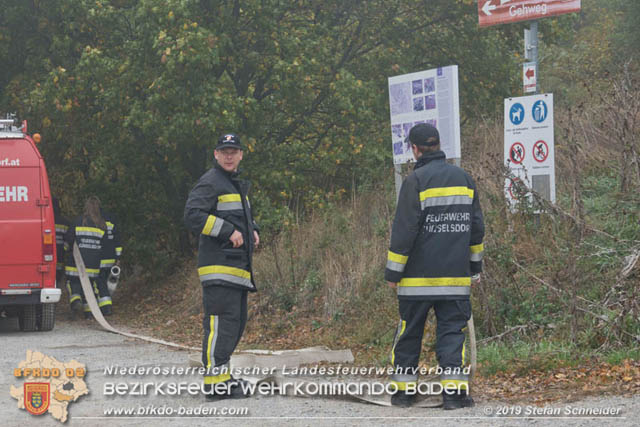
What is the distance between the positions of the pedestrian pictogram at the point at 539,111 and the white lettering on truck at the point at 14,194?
7.07m

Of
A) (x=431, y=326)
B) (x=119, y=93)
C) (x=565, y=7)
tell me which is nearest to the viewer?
(x=431, y=326)

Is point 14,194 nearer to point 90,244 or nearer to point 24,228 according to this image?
point 24,228

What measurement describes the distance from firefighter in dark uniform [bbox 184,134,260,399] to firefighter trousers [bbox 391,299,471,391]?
123 cm

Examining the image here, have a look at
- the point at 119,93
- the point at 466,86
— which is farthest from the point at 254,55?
the point at 466,86

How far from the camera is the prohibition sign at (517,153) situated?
35.5 feet

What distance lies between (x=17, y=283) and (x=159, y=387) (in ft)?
19.8

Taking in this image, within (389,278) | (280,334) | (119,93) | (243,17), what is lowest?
(280,334)

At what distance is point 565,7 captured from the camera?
11336 millimetres

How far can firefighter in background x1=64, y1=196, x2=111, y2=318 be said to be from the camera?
15.1 m

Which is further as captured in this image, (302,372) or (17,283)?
(17,283)

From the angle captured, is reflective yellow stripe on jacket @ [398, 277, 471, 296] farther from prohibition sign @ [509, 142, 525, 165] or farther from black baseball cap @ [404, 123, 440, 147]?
prohibition sign @ [509, 142, 525, 165]

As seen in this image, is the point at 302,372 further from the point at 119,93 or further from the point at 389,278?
the point at 119,93

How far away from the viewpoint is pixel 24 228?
1295 cm

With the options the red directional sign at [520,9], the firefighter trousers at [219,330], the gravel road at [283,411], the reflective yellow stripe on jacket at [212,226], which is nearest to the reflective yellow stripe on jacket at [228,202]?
Result: the reflective yellow stripe on jacket at [212,226]
